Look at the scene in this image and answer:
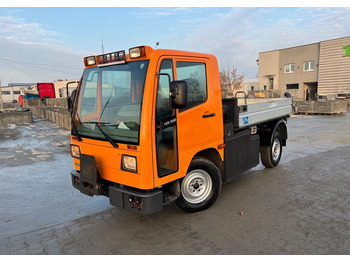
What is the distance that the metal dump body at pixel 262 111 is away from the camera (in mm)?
4875

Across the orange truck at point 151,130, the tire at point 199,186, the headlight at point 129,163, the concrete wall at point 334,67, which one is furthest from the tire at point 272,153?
the concrete wall at point 334,67

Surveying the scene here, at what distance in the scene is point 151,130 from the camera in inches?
124

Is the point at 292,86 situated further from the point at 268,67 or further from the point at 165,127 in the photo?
the point at 165,127

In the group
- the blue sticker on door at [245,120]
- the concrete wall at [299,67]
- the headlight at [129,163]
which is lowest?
the headlight at [129,163]

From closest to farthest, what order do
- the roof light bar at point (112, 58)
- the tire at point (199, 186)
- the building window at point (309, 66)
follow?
the roof light bar at point (112, 58), the tire at point (199, 186), the building window at point (309, 66)

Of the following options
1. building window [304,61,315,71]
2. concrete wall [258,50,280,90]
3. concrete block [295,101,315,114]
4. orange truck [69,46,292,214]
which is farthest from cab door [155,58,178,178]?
concrete wall [258,50,280,90]

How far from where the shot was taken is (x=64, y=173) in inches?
256

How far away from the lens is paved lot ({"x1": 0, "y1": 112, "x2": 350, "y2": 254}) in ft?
10.6

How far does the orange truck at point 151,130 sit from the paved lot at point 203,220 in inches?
18.1

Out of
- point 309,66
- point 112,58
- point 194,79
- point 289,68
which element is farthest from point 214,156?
point 289,68

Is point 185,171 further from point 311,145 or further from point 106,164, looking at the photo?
point 311,145

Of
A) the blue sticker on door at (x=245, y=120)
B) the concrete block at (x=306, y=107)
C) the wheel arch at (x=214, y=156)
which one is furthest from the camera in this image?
the concrete block at (x=306, y=107)

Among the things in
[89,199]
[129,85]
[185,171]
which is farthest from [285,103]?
[89,199]

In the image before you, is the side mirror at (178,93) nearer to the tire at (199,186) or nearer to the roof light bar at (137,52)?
A: the roof light bar at (137,52)
